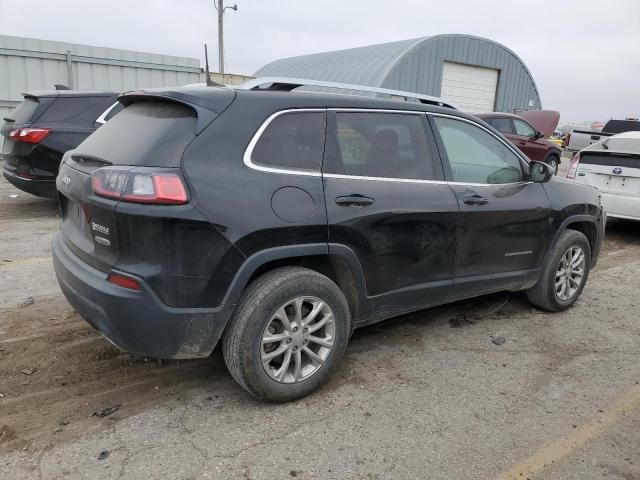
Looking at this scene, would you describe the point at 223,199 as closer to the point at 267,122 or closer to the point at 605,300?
the point at 267,122

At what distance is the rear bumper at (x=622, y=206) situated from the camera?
737 cm

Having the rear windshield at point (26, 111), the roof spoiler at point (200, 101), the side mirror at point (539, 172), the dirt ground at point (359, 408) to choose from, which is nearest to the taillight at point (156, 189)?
the roof spoiler at point (200, 101)

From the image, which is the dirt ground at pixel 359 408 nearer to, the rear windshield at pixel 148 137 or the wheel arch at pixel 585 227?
the wheel arch at pixel 585 227

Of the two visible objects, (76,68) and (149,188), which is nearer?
(149,188)

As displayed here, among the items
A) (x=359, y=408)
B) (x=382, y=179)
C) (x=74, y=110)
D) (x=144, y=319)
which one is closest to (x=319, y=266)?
(x=382, y=179)

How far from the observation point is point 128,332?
8.85 feet

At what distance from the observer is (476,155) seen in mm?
4059

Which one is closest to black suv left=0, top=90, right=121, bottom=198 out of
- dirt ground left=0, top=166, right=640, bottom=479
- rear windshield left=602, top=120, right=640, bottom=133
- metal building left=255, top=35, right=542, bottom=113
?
dirt ground left=0, top=166, right=640, bottom=479

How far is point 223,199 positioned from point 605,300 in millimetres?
4192

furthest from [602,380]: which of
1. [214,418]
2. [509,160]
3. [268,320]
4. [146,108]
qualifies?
[146,108]

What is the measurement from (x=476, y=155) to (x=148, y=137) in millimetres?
2433

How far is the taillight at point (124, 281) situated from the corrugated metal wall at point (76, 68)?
12663mm

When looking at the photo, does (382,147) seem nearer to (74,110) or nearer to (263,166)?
(263,166)

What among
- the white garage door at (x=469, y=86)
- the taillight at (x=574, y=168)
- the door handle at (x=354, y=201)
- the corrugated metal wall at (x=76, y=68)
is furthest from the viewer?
the white garage door at (x=469, y=86)
